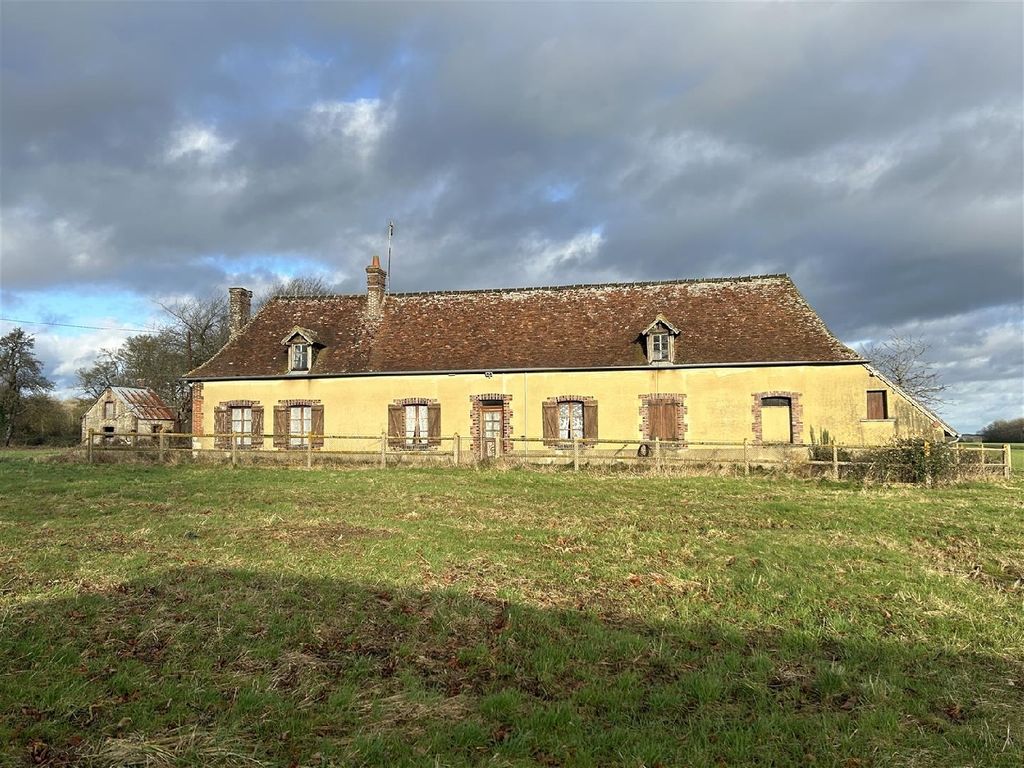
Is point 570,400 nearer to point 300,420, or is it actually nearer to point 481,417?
point 481,417

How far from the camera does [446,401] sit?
70.4 feet

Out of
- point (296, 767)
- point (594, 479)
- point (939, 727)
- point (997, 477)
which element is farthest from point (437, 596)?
point (997, 477)

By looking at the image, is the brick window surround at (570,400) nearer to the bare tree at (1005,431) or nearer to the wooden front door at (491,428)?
the wooden front door at (491,428)

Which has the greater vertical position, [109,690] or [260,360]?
[260,360]

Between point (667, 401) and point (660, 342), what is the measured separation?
185 centimetres

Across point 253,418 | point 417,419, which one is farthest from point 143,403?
point 417,419

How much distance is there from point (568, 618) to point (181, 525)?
6029 mm

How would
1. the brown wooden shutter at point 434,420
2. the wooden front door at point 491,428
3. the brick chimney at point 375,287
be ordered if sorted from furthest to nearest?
the brick chimney at point 375,287 → the brown wooden shutter at point 434,420 → the wooden front door at point 491,428

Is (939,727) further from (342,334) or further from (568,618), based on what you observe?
(342,334)

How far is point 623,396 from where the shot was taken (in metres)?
20.5

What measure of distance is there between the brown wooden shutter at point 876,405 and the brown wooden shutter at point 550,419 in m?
9.28

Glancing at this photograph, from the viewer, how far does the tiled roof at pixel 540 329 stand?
20469mm

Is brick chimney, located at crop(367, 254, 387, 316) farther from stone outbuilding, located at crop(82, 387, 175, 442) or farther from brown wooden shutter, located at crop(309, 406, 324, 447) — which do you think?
stone outbuilding, located at crop(82, 387, 175, 442)

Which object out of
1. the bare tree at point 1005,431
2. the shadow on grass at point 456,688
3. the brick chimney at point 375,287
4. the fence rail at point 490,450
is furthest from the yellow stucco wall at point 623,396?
the bare tree at point 1005,431
